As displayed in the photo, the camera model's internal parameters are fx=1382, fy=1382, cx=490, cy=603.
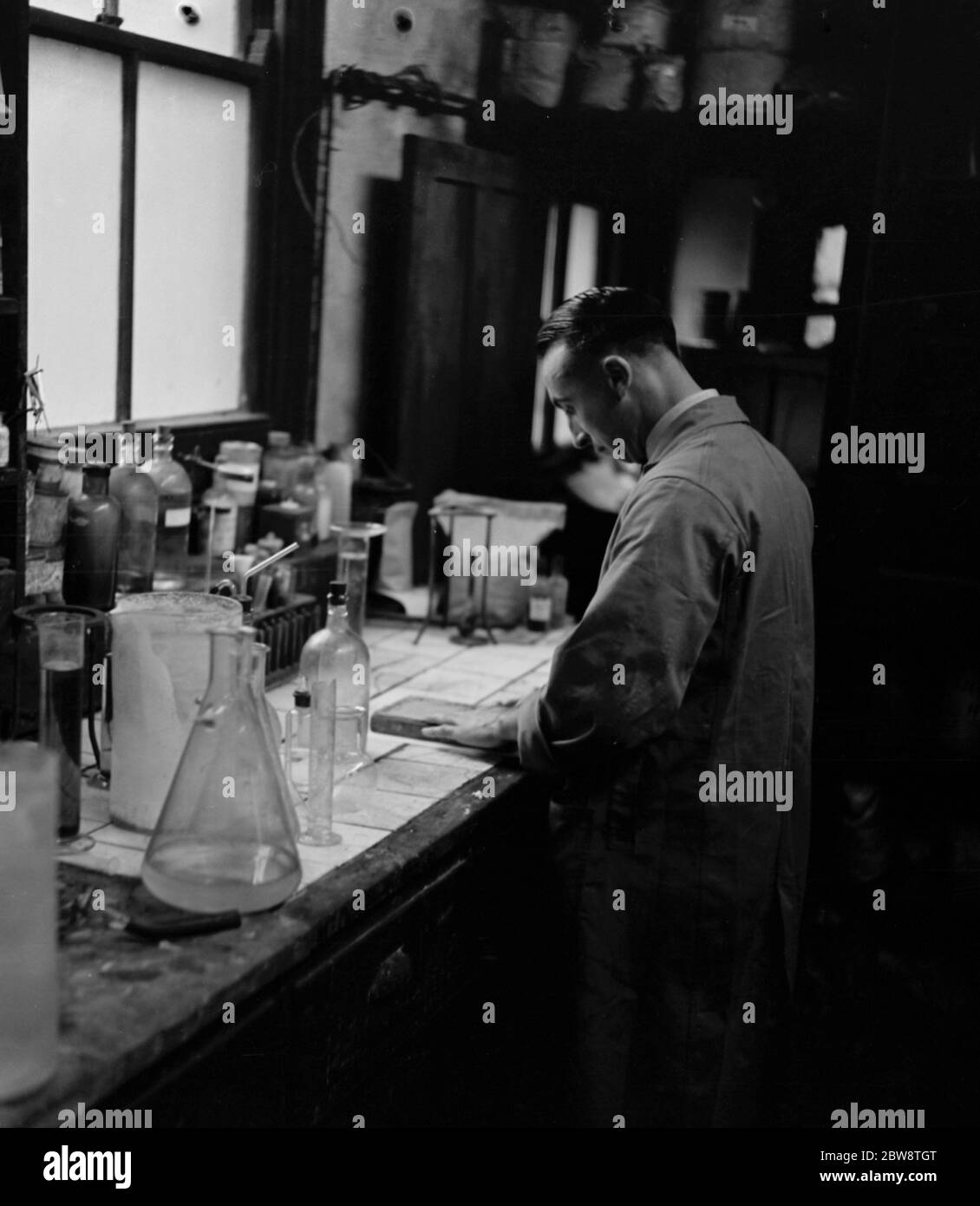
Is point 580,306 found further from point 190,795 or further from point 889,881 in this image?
point 889,881

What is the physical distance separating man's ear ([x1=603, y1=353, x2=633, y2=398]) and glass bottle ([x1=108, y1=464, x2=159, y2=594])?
0.94 meters

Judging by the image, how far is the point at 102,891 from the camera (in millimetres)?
1696

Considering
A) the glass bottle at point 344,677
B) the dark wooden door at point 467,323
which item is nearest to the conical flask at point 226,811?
the glass bottle at point 344,677

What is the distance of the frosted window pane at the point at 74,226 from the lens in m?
2.68

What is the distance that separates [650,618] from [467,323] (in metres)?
1.73

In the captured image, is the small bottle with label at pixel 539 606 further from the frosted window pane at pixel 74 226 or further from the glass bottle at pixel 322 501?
the frosted window pane at pixel 74 226

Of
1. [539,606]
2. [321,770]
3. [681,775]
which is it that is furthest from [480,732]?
[539,606]

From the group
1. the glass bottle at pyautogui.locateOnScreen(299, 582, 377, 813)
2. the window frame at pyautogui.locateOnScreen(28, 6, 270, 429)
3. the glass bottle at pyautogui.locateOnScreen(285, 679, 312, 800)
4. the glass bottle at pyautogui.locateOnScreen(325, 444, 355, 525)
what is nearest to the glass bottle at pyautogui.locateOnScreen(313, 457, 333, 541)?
the glass bottle at pyautogui.locateOnScreen(325, 444, 355, 525)

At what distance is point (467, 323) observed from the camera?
3.62 meters

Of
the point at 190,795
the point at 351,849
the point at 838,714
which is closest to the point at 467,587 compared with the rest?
the point at 838,714

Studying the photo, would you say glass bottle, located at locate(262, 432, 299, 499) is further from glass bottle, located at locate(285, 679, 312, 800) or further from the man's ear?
the man's ear

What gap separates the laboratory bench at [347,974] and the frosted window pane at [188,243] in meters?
0.93

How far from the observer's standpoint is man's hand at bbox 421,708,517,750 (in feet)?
7.85
